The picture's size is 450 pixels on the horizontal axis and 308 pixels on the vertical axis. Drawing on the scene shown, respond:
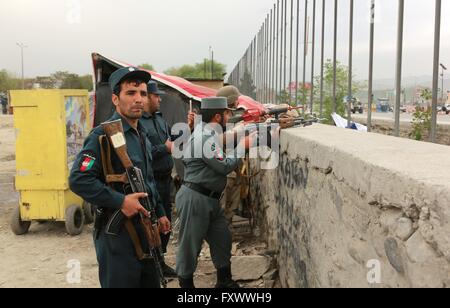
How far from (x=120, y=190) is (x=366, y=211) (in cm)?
140

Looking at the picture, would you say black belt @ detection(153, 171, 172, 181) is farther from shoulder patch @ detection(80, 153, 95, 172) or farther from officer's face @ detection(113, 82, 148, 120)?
shoulder patch @ detection(80, 153, 95, 172)

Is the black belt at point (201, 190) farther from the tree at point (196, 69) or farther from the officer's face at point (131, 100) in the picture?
the tree at point (196, 69)

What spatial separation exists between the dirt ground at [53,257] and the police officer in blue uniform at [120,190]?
190 centimetres

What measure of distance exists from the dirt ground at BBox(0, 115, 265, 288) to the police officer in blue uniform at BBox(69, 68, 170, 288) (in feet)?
6.22

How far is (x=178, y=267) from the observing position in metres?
3.85

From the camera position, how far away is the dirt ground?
446cm

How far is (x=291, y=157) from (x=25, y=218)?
4265 mm

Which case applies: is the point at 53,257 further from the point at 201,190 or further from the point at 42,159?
the point at 201,190

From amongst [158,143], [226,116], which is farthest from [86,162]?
[158,143]

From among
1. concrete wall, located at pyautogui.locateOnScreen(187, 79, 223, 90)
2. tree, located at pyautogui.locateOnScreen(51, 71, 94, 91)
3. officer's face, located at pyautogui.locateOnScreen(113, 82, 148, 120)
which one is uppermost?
tree, located at pyautogui.locateOnScreen(51, 71, 94, 91)

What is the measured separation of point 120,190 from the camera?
8.45 feet

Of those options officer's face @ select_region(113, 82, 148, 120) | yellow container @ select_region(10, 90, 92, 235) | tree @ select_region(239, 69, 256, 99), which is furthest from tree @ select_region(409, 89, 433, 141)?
tree @ select_region(239, 69, 256, 99)

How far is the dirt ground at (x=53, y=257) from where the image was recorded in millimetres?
4465

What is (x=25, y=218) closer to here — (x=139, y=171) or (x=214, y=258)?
(x=214, y=258)
